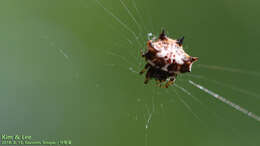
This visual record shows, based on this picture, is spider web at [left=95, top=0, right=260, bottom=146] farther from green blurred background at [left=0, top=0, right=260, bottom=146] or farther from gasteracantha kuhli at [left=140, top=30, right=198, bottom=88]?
gasteracantha kuhli at [left=140, top=30, right=198, bottom=88]

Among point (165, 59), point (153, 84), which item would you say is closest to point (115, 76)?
point (153, 84)

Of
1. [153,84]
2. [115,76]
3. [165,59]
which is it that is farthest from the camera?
[115,76]

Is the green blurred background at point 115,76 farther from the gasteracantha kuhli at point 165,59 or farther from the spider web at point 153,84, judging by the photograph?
the gasteracantha kuhli at point 165,59

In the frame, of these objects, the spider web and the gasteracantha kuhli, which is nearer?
the gasteracantha kuhli

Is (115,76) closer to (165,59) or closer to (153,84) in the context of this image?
(153,84)

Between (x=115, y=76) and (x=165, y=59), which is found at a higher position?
(x=115, y=76)

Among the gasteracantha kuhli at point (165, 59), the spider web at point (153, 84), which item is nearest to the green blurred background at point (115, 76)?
the spider web at point (153, 84)

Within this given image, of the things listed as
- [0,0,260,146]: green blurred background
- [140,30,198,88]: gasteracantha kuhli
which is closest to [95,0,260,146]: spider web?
[0,0,260,146]: green blurred background

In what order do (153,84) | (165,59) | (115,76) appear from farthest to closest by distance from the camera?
(115,76)
(153,84)
(165,59)

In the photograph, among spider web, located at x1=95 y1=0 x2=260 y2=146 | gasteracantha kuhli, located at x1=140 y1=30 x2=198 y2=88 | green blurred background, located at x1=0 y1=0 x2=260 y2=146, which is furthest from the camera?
green blurred background, located at x1=0 y1=0 x2=260 y2=146
